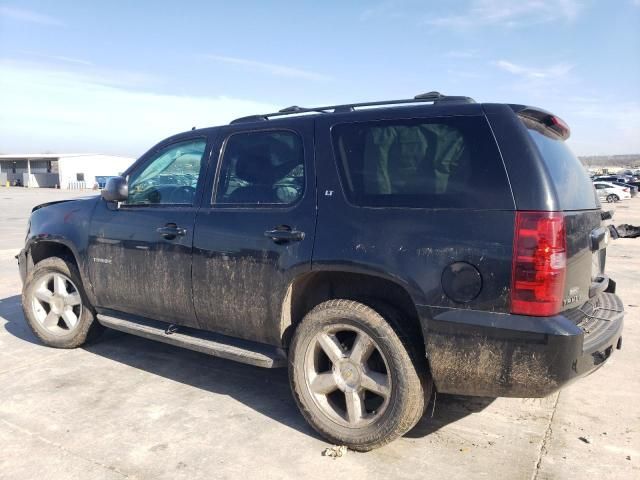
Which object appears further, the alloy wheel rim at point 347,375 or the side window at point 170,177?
the side window at point 170,177

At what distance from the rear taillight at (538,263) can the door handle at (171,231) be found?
90.5 inches

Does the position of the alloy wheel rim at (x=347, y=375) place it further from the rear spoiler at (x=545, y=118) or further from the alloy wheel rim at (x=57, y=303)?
the alloy wheel rim at (x=57, y=303)

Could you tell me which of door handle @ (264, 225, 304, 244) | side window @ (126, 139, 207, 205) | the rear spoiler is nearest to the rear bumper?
door handle @ (264, 225, 304, 244)

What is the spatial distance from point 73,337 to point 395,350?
10.7ft

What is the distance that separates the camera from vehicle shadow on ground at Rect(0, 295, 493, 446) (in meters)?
3.72

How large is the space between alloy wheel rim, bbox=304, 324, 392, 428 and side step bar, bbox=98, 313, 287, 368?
0.29 metres

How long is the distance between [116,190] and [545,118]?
3154 mm

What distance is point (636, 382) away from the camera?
4.33m

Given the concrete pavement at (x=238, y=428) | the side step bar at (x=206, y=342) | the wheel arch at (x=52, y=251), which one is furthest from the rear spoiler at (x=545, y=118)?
the wheel arch at (x=52, y=251)

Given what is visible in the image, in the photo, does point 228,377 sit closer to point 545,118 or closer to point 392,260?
point 392,260

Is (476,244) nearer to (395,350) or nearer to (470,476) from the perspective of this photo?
Answer: (395,350)

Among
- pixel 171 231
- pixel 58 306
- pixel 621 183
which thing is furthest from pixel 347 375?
pixel 621 183

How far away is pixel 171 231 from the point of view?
398 centimetres

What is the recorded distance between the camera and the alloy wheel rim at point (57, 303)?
4984mm
